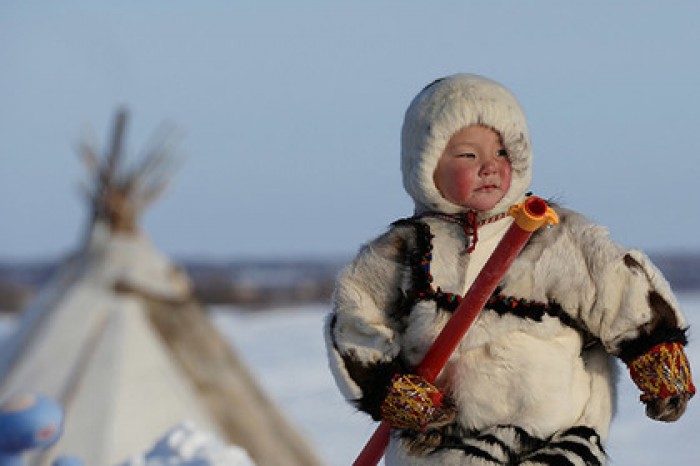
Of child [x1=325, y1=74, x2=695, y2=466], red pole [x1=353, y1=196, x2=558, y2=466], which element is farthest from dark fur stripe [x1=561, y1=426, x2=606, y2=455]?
red pole [x1=353, y1=196, x2=558, y2=466]

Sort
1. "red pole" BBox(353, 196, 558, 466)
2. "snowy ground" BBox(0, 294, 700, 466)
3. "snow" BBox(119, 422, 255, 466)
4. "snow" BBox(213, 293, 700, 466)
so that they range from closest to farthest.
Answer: "red pole" BBox(353, 196, 558, 466), "snow" BBox(119, 422, 255, 466), "snow" BBox(213, 293, 700, 466), "snowy ground" BBox(0, 294, 700, 466)

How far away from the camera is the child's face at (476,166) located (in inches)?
76.1

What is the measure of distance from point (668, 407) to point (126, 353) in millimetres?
3541

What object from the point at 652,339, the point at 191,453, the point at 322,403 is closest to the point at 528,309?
the point at 652,339

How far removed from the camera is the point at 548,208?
1812 millimetres

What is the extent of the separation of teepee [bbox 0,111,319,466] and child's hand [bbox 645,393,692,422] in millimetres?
3054

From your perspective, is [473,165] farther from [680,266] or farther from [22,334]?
[680,266]

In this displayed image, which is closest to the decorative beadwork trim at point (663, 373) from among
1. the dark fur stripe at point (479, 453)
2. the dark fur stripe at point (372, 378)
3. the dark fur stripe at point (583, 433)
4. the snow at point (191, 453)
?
the dark fur stripe at point (583, 433)

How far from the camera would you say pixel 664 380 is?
186 centimetres

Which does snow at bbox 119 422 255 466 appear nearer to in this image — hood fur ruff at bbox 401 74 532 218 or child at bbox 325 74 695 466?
child at bbox 325 74 695 466

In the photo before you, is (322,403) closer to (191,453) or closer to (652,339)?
(191,453)

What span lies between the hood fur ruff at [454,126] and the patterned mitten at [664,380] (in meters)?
0.33

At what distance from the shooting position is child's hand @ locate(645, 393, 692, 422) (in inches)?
73.5

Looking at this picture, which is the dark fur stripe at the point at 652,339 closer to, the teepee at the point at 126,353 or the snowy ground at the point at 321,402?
the snowy ground at the point at 321,402
